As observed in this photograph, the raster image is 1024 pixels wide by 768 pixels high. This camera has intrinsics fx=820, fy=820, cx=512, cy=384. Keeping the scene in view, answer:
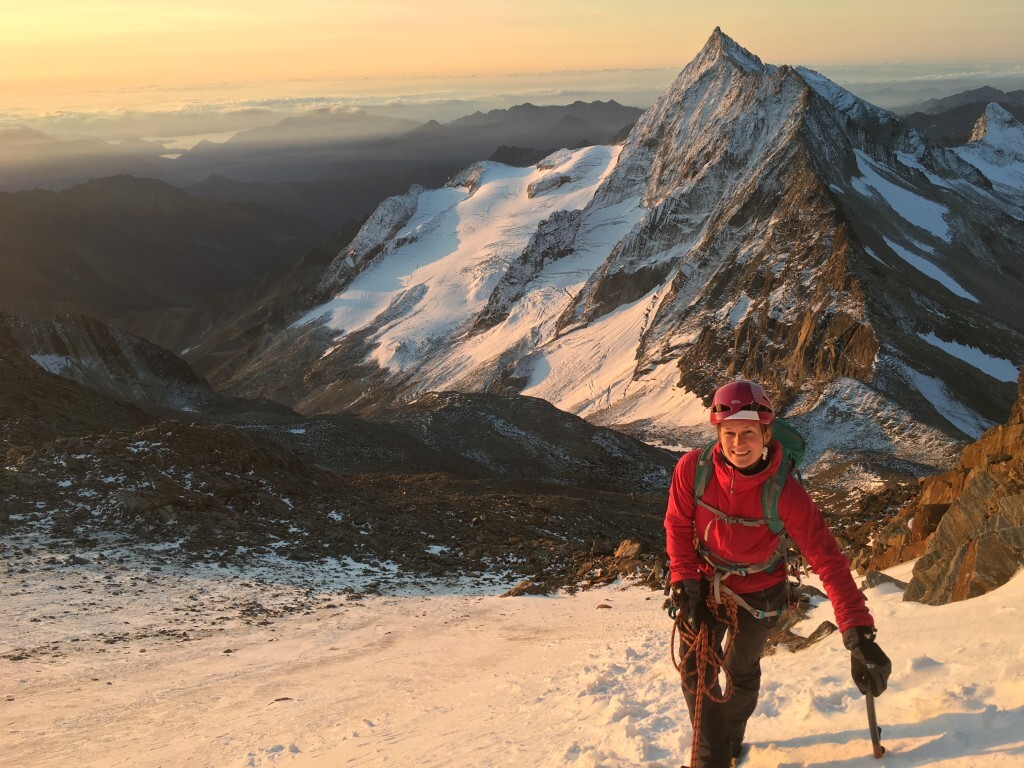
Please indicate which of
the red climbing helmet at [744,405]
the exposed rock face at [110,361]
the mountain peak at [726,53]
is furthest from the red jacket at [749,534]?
the mountain peak at [726,53]

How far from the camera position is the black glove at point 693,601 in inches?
244

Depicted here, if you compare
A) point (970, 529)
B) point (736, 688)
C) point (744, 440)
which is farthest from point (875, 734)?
point (970, 529)

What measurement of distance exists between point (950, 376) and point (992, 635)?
190ft

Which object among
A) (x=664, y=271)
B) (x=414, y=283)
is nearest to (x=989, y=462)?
(x=664, y=271)

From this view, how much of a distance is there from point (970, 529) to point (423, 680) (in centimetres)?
753

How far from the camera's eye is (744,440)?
5742 mm

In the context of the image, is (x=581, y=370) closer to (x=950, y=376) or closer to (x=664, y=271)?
(x=664, y=271)

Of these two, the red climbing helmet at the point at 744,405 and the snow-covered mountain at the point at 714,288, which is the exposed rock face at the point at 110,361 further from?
the red climbing helmet at the point at 744,405

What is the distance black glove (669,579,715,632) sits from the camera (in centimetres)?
619

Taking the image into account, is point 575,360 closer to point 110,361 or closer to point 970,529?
point 110,361

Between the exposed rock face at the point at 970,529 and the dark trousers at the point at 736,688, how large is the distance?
11.9 ft

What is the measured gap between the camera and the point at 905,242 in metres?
92.9

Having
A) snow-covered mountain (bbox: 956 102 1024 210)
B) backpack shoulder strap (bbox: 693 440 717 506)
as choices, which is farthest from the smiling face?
snow-covered mountain (bbox: 956 102 1024 210)

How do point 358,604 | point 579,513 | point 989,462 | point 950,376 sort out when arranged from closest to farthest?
point 989,462 < point 358,604 < point 579,513 < point 950,376
